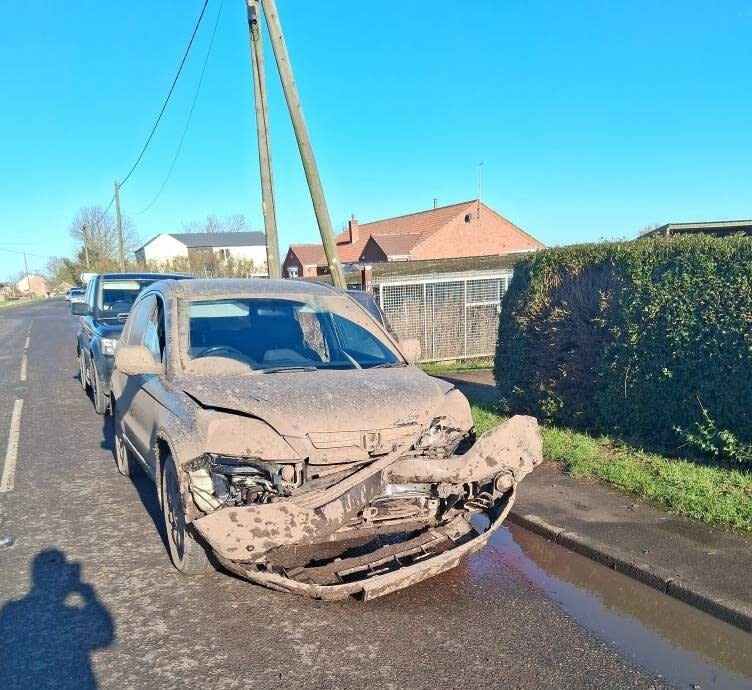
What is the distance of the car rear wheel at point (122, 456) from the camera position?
621cm

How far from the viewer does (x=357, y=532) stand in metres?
3.87

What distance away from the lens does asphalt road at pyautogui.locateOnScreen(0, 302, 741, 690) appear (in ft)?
10.6

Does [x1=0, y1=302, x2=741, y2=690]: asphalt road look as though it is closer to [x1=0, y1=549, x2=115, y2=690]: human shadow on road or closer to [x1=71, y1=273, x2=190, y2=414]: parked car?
[x1=0, y1=549, x2=115, y2=690]: human shadow on road

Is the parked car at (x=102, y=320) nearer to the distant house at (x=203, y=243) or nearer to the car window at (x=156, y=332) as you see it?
the car window at (x=156, y=332)

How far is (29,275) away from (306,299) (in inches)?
5509

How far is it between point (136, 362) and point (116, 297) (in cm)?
671

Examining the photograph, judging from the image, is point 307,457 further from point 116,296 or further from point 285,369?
point 116,296

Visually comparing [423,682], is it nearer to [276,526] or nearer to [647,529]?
[276,526]

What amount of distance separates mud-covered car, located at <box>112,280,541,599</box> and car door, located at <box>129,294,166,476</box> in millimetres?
25

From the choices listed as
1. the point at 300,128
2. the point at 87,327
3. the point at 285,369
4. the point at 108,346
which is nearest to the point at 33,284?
the point at 87,327

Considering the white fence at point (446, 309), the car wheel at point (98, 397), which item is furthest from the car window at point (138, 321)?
the white fence at point (446, 309)

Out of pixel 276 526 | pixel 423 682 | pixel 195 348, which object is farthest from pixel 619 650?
pixel 195 348

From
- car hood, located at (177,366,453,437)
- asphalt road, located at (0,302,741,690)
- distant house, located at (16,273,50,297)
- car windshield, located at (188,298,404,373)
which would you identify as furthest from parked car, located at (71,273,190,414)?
distant house, located at (16,273,50,297)

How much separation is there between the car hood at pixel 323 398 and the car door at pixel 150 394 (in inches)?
18.2
